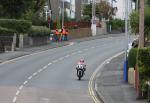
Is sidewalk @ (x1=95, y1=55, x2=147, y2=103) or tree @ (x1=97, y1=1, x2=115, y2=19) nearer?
sidewalk @ (x1=95, y1=55, x2=147, y2=103)

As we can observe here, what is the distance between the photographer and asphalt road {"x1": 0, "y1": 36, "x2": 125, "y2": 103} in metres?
29.9

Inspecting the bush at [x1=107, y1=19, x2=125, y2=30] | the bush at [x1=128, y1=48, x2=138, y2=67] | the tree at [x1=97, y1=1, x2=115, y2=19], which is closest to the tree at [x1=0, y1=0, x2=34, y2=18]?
the bush at [x1=128, y1=48, x2=138, y2=67]

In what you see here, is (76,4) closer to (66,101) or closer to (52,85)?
(52,85)

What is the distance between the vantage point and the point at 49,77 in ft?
130

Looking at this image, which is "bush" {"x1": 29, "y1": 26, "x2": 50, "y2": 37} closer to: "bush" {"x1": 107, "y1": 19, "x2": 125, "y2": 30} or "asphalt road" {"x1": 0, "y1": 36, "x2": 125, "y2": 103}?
"asphalt road" {"x1": 0, "y1": 36, "x2": 125, "y2": 103}

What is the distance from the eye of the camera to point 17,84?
35.4 meters

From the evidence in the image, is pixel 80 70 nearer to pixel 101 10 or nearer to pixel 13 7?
pixel 13 7

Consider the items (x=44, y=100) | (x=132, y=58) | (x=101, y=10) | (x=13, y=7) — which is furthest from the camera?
(x=101, y=10)

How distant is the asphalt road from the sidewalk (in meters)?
0.83

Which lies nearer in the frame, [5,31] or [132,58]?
[132,58]

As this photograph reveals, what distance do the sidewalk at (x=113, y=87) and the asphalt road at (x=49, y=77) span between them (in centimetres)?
83

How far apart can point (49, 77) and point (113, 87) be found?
6406 millimetres

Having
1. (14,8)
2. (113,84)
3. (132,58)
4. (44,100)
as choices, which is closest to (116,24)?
(14,8)

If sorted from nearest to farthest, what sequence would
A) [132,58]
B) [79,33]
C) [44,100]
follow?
1. [44,100]
2. [132,58]
3. [79,33]
